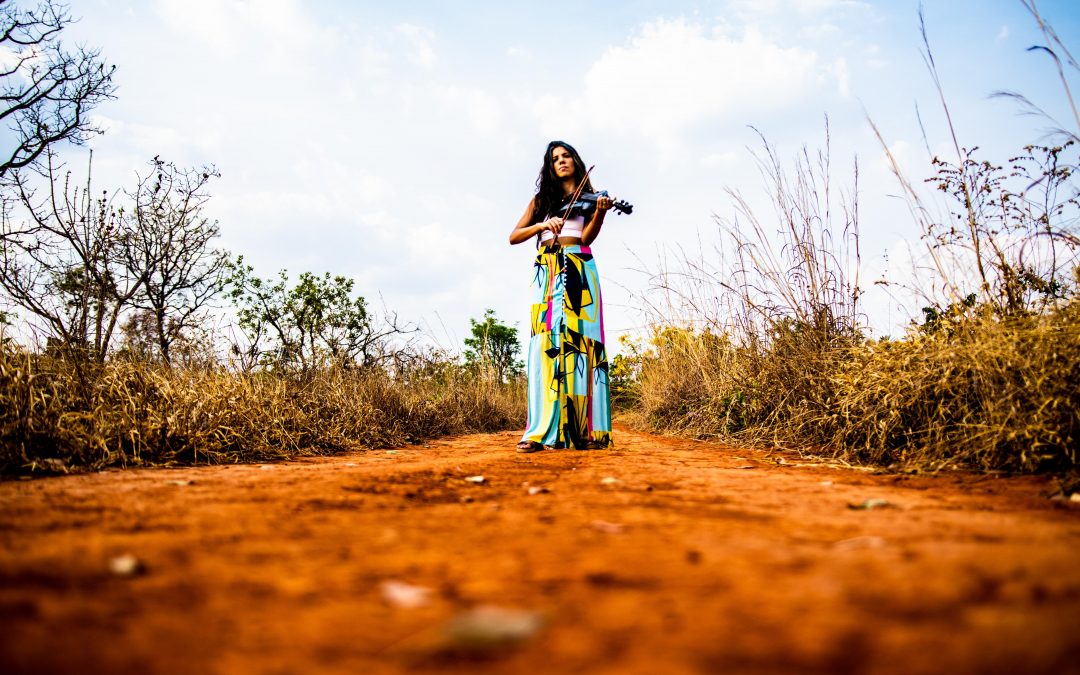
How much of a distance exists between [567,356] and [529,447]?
27.0 inches

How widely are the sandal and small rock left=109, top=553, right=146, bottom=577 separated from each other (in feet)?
9.04

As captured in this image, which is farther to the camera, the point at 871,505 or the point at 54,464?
the point at 54,464

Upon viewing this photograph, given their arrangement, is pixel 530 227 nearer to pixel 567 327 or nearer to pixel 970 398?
pixel 567 327

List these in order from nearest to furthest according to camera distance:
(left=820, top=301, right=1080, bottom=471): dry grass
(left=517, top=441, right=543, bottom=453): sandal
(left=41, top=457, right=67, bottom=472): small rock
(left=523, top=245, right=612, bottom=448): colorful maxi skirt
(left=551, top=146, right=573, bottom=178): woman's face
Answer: (left=820, top=301, right=1080, bottom=471): dry grass
(left=41, top=457, right=67, bottom=472): small rock
(left=517, top=441, right=543, bottom=453): sandal
(left=523, top=245, right=612, bottom=448): colorful maxi skirt
(left=551, top=146, right=573, bottom=178): woman's face

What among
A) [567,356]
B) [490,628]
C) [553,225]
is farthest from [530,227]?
[490,628]

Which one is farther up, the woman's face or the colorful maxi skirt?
the woman's face

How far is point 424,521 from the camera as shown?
141 centimetres

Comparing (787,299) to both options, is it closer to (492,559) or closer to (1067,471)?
(1067,471)

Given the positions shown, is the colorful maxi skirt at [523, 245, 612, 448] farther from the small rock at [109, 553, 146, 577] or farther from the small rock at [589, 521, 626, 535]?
the small rock at [109, 553, 146, 577]

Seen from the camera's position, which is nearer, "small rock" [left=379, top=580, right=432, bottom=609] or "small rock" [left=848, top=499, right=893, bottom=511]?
"small rock" [left=379, top=580, right=432, bottom=609]

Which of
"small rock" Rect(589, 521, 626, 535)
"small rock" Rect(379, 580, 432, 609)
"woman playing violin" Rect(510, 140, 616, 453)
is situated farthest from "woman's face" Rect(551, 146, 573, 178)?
"small rock" Rect(379, 580, 432, 609)

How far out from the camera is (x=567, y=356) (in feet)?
13.1

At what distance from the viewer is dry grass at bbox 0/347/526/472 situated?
2693mm

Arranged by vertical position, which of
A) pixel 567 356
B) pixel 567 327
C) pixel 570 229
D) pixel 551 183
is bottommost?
pixel 567 356
